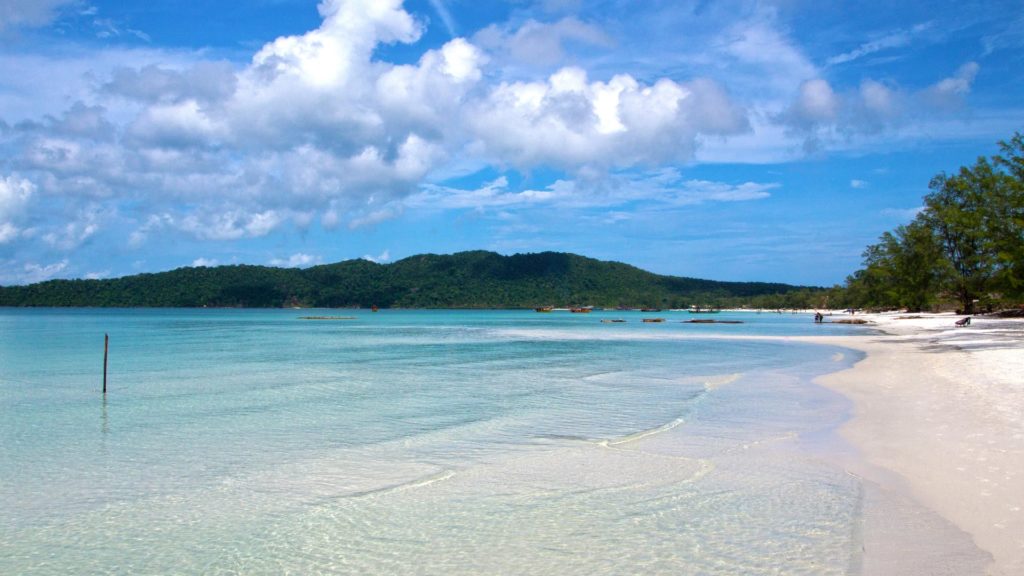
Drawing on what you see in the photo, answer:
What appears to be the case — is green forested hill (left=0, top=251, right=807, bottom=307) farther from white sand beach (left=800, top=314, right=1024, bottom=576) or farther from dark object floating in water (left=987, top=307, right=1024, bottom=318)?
white sand beach (left=800, top=314, right=1024, bottom=576)

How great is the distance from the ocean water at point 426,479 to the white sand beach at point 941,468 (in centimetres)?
42

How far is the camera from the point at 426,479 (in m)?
9.65

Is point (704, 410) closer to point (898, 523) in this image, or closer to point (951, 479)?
point (951, 479)

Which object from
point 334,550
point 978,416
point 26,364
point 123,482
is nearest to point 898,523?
point 334,550

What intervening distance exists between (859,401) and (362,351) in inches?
1078

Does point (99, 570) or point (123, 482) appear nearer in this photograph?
point (99, 570)

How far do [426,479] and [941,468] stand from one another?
7.07 metres

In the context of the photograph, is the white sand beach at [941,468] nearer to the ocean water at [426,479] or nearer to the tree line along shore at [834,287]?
the ocean water at [426,479]

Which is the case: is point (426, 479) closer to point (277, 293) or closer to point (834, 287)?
point (834, 287)

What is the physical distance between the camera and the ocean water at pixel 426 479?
21.7 ft

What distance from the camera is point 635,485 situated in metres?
9.09

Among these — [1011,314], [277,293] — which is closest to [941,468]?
[1011,314]

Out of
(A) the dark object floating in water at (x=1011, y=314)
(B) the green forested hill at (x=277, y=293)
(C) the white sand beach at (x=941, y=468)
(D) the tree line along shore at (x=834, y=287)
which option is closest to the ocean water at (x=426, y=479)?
(C) the white sand beach at (x=941, y=468)

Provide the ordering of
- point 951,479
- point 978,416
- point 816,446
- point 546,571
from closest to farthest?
1. point 546,571
2. point 951,479
3. point 816,446
4. point 978,416
